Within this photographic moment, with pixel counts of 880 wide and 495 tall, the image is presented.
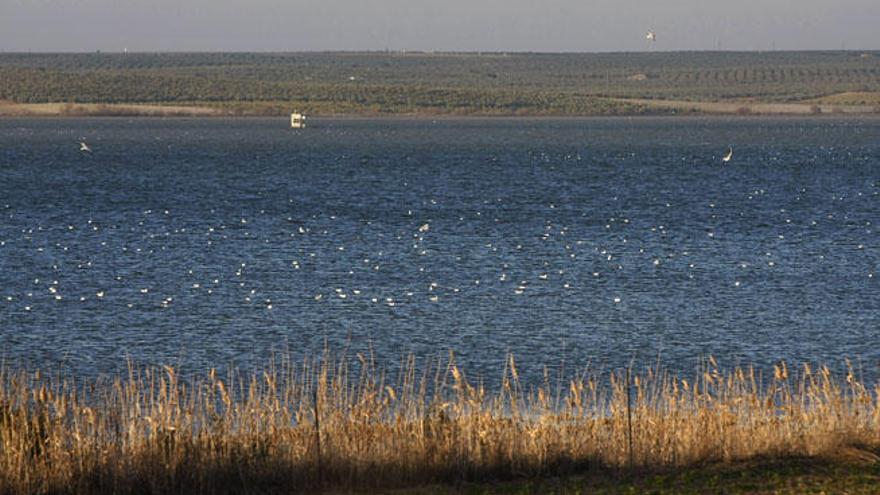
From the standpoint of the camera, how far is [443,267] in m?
39.3

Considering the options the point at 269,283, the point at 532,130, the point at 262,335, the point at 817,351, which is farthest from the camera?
the point at 532,130

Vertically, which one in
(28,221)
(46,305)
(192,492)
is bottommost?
(192,492)

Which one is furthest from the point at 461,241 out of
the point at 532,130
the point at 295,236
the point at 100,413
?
the point at 532,130

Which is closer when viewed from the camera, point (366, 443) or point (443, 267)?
point (366, 443)

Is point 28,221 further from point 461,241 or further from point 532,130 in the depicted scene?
point 532,130

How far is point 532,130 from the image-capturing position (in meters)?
197

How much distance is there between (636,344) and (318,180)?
6093cm

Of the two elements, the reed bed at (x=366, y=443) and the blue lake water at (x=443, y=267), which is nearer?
the reed bed at (x=366, y=443)

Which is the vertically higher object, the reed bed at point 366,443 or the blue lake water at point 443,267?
the blue lake water at point 443,267

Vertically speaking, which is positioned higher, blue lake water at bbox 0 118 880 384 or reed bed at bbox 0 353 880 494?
blue lake water at bbox 0 118 880 384

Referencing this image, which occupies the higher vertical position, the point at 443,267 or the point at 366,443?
the point at 443,267

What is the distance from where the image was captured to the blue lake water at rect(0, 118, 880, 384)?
1054 inches

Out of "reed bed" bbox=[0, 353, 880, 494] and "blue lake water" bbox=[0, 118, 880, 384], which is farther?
"blue lake water" bbox=[0, 118, 880, 384]

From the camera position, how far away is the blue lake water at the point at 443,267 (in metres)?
26.8
